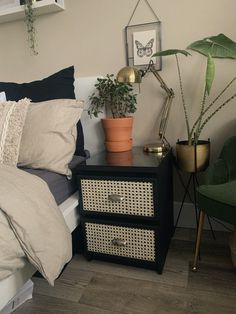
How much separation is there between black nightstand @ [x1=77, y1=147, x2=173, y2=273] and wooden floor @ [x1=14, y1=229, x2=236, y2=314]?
81 millimetres

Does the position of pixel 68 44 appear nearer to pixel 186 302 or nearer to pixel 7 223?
pixel 7 223

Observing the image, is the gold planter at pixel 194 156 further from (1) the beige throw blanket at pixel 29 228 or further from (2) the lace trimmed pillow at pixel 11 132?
(2) the lace trimmed pillow at pixel 11 132

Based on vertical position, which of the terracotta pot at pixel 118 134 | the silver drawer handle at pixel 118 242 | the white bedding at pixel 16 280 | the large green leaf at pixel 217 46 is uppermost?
the large green leaf at pixel 217 46

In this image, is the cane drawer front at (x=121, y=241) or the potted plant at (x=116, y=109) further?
the potted plant at (x=116, y=109)

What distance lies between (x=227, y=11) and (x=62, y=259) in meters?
1.60

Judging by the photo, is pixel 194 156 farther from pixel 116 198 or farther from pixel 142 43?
pixel 142 43

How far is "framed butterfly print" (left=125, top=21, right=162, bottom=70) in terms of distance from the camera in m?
1.68

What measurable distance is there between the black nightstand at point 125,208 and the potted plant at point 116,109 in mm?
203

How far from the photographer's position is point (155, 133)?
72.0 inches

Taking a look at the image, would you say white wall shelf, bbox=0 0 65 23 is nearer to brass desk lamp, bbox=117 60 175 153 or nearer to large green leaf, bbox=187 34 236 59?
brass desk lamp, bbox=117 60 175 153

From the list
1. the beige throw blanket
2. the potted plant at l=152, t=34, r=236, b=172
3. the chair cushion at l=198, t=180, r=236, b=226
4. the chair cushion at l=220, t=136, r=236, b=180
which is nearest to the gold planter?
the potted plant at l=152, t=34, r=236, b=172

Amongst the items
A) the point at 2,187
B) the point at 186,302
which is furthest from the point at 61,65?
the point at 186,302

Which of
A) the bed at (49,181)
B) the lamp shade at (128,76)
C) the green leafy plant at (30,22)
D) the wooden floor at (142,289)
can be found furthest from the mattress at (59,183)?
the green leafy plant at (30,22)

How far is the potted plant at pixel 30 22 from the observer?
1.78 m
